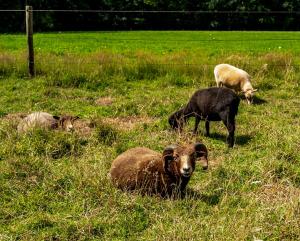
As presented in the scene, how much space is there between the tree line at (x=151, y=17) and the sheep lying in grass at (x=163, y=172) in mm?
39794

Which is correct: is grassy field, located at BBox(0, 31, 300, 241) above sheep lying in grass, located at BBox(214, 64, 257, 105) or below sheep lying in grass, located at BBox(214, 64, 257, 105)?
below

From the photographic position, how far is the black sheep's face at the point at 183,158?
5598 millimetres

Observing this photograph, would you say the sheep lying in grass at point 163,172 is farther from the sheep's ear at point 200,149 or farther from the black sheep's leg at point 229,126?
the black sheep's leg at point 229,126

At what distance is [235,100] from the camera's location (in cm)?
842

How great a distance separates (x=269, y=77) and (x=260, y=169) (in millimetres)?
7311

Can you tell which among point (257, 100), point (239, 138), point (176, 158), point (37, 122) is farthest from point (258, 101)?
point (176, 158)

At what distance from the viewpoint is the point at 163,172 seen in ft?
19.5

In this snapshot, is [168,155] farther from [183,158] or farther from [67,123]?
[67,123]

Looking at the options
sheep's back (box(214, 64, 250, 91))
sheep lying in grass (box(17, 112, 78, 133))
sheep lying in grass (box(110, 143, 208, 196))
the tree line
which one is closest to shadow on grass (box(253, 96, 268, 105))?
sheep's back (box(214, 64, 250, 91))

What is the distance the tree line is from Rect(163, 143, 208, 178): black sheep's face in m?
40.0

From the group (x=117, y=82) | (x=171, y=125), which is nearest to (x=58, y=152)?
(x=171, y=125)

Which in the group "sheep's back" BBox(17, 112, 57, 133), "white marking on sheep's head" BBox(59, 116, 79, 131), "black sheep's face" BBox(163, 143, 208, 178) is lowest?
"white marking on sheep's head" BBox(59, 116, 79, 131)

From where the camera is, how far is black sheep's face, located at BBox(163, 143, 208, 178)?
18.4 feet

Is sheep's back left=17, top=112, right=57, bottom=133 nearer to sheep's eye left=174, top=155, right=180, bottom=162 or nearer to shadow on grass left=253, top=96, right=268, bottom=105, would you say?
sheep's eye left=174, top=155, right=180, bottom=162
